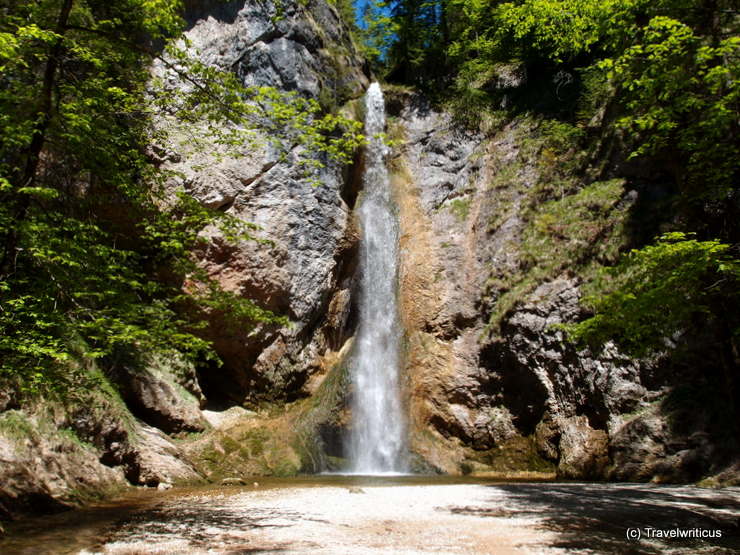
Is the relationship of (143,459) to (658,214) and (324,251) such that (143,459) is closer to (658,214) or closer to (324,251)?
(324,251)

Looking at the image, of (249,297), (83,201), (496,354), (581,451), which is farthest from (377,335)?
(83,201)

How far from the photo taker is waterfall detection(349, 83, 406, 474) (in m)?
13.9

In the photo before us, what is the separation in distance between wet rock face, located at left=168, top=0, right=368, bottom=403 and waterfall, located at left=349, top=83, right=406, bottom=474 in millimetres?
899

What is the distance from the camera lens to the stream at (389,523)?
14.7 ft

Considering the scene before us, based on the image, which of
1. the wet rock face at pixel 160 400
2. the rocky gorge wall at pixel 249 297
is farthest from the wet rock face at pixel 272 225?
the wet rock face at pixel 160 400

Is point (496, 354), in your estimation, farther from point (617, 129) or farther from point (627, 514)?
point (627, 514)

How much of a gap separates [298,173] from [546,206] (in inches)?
304

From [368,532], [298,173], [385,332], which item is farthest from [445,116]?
[368,532]

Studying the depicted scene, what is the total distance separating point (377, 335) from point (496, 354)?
12.5ft

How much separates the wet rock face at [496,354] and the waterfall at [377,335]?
49 cm

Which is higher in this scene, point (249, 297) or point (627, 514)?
point (249, 297)

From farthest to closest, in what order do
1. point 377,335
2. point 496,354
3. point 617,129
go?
point 377,335 < point 617,129 < point 496,354

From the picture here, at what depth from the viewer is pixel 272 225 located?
577 inches

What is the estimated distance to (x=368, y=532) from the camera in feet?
16.8
